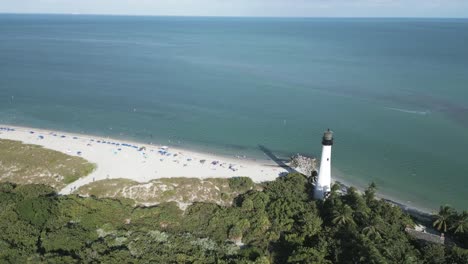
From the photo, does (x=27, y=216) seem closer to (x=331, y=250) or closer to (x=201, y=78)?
(x=331, y=250)

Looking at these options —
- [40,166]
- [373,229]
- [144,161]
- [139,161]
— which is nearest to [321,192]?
[373,229]

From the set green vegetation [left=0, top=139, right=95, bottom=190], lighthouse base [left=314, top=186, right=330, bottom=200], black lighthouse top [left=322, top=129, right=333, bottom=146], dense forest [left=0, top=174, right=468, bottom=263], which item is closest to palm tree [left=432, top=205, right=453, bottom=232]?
dense forest [left=0, top=174, right=468, bottom=263]

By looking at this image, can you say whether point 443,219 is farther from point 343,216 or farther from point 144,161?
point 144,161

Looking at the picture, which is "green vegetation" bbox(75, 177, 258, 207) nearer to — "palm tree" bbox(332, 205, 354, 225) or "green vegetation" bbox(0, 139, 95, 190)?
"green vegetation" bbox(0, 139, 95, 190)

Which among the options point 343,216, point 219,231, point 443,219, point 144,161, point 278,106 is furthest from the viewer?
point 278,106

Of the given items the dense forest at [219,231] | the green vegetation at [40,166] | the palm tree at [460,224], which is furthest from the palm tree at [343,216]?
the green vegetation at [40,166]

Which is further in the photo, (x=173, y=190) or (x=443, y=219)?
(x=173, y=190)

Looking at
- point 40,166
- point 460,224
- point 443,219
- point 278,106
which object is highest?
point 278,106

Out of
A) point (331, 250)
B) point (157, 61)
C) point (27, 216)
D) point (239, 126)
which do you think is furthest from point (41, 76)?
point (331, 250)
